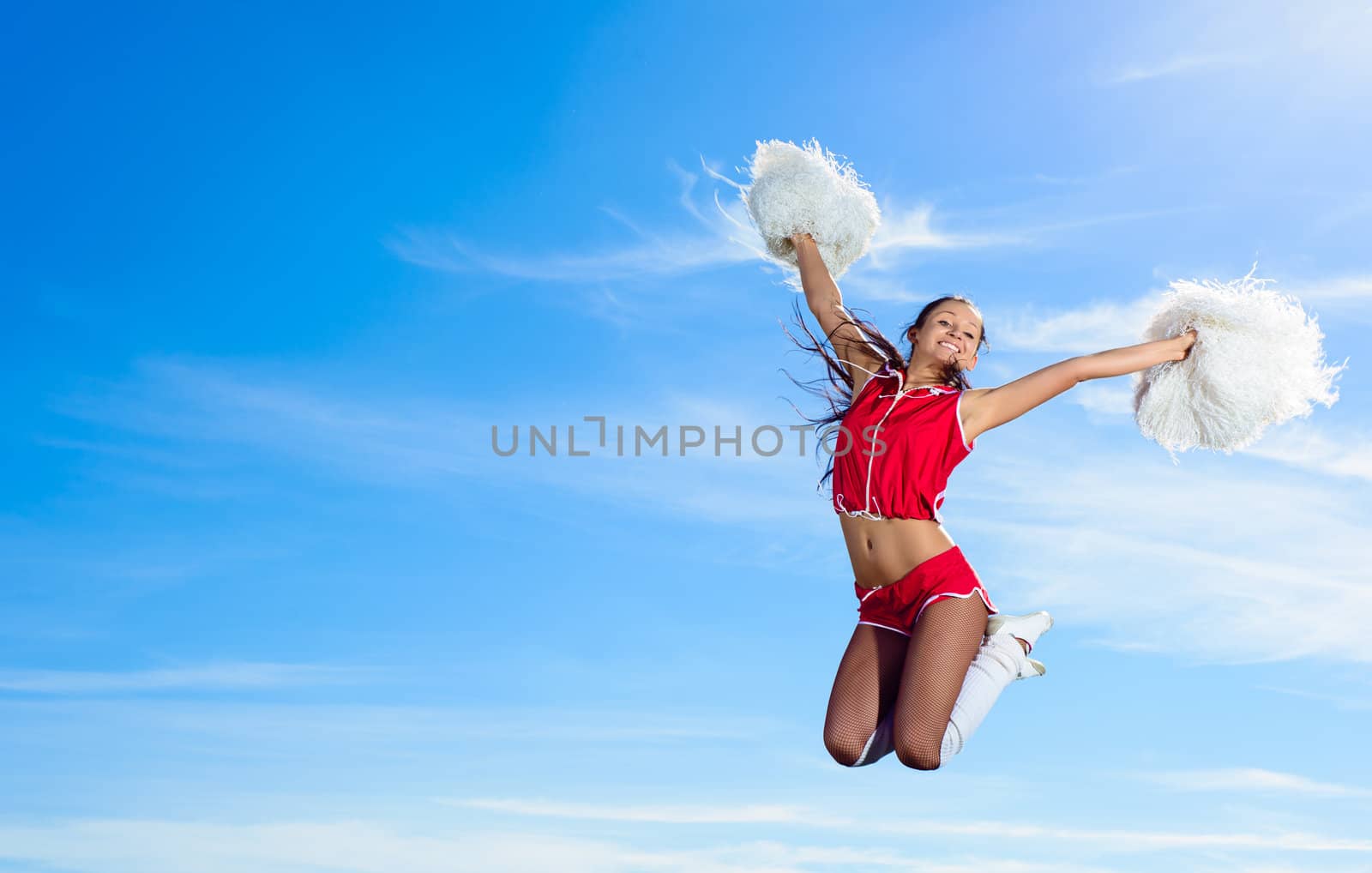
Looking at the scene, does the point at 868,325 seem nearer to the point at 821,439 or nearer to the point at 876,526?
the point at 821,439

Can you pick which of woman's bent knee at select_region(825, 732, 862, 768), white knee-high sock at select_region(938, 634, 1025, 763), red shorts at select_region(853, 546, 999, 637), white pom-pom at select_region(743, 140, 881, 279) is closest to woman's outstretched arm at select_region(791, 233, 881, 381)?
white pom-pom at select_region(743, 140, 881, 279)

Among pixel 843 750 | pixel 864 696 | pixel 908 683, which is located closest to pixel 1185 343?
pixel 908 683

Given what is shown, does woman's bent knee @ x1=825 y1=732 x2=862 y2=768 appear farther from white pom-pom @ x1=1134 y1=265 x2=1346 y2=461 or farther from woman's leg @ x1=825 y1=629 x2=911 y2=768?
white pom-pom @ x1=1134 y1=265 x2=1346 y2=461

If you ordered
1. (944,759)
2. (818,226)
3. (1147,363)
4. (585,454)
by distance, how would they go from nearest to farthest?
(944,759) → (1147,363) → (818,226) → (585,454)

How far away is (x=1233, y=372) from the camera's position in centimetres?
635

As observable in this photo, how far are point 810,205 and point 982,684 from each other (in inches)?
111

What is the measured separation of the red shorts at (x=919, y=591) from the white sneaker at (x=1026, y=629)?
70 mm

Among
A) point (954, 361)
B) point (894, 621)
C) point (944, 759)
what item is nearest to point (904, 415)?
point (954, 361)

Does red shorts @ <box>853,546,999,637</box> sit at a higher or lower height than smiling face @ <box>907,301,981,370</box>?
lower

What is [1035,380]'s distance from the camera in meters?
6.17

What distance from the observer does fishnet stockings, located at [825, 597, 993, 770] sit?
5.86 m

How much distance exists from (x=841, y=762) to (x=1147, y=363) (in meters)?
2.57

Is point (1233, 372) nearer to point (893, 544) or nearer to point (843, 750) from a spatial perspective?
point (893, 544)

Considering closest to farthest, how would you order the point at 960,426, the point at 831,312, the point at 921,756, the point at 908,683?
the point at 921,756 → the point at 908,683 → the point at 960,426 → the point at 831,312
